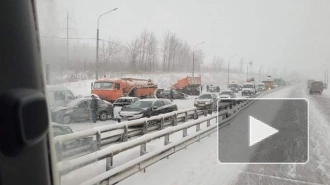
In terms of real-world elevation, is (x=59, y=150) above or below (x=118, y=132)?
above

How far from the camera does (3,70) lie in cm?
118

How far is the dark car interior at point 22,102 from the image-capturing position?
110 centimetres

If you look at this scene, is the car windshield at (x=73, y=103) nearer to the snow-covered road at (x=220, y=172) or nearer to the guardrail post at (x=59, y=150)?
the guardrail post at (x=59, y=150)

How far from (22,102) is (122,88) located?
83.0 feet

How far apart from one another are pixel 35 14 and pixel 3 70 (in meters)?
0.35

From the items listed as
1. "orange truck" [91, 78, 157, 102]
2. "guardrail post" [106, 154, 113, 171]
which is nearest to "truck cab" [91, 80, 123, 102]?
"orange truck" [91, 78, 157, 102]

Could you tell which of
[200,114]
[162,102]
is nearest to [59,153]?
[162,102]

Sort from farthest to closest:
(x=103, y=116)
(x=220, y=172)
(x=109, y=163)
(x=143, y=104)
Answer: (x=143, y=104), (x=103, y=116), (x=220, y=172), (x=109, y=163)

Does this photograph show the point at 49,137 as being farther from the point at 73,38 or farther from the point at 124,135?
the point at 124,135

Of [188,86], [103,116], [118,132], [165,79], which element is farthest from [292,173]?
[165,79]

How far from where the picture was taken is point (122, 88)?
2623cm

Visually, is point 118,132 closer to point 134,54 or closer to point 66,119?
point 66,119
